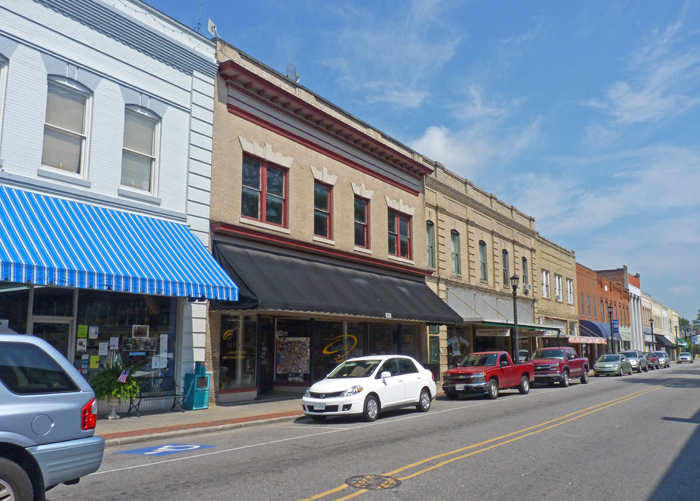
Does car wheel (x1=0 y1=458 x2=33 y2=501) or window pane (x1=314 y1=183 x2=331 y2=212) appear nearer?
car wheel (x1=0 y1=458 x2=33 y2=501)

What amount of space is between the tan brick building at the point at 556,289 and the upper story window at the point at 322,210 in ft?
74.2

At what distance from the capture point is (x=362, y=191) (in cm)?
2325

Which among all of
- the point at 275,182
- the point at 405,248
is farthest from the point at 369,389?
the point at 405,248

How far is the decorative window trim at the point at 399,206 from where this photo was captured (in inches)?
982

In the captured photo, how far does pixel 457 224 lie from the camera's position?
3055 centimetres

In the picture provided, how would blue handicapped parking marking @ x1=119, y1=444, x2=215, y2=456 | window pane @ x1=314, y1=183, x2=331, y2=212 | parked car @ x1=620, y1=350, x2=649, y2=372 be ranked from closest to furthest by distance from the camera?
1. blue handicapped parking marking @ x1=119, y1=444, x2=215, y2=456
2. window pane @ x1=314, y1=183, x2=331, y2=212
3. parked car @ x1=620, y1=350, x2=649, y2=372

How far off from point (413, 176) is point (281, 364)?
11391 mm

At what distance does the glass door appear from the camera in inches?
494

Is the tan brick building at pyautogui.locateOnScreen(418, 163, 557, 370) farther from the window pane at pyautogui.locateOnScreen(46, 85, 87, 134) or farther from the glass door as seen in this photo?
the glass door

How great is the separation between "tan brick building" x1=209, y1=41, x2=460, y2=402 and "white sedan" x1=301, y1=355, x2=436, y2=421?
2766 mm

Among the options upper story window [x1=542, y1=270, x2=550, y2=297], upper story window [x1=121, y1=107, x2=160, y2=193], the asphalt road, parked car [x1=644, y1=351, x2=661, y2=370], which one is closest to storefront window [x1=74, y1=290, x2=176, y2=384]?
upper story window [x1=121, y1=107, x2=160, y2=193]

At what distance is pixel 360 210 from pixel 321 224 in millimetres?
2813

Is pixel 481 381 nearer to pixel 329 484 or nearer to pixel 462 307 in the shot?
pixel 462 307

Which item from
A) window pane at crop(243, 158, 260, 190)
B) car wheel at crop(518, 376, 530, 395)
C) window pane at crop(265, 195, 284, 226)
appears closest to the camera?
window pane at crop(243, 158, 260, 190)
